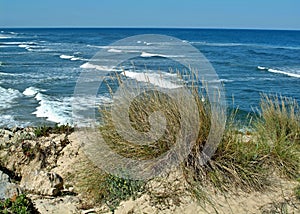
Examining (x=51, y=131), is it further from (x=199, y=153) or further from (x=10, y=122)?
(x=10, y=122)

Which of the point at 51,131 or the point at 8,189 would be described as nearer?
the point at 8,189

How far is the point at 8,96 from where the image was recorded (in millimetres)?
17469

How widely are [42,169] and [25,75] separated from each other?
20421mm

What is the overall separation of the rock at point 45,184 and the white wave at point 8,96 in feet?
34.6

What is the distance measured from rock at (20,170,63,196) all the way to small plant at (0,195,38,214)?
42cm

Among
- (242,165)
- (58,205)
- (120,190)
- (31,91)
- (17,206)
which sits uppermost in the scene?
(242,165)

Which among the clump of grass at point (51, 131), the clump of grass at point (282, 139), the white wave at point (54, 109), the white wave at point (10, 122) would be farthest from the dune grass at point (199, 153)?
the white wave at point (10, 122)

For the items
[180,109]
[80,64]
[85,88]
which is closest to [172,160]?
[180,109]

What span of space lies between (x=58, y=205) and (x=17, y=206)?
525mm

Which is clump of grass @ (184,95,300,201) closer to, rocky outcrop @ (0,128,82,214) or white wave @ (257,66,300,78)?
rocky outcrop @ (0,128,82,214)

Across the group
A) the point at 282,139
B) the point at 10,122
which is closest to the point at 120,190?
the point at 282,139

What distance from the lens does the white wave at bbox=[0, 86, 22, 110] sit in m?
15.5

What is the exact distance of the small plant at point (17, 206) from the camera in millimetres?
4324

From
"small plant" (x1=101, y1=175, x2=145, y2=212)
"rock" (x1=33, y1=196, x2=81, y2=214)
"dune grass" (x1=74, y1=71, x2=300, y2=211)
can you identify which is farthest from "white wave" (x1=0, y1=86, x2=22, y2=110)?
"small plant" (x1=101, y1=175, x2=145, y2=212)
